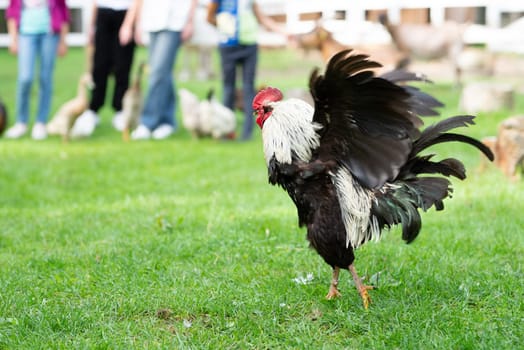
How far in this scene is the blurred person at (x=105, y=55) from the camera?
1171 centimetres

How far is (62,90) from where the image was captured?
1703 centimetres

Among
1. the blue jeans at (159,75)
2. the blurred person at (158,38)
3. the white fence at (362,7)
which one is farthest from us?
the white fence at (362,7)

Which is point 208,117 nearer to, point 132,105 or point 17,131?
point 132,105

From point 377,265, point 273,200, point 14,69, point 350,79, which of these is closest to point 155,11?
point 273,200

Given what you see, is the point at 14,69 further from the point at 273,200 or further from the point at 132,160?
the point at 273,200

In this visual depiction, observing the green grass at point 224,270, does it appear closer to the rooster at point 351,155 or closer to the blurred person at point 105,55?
the rooster at point 351,155

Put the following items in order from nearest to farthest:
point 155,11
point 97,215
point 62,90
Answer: point 97,215 → point 155,11 → point 62,90

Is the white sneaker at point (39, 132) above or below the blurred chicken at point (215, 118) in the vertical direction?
below

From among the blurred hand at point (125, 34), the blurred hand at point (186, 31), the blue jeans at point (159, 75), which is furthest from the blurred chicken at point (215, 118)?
the blurred hand at point (125, 34)

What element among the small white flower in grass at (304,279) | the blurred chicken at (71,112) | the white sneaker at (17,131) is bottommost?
the white sneaker at (17,131)

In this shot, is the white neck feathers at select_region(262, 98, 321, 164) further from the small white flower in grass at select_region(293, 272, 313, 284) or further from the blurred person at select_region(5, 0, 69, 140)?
the blurred person at select_region(5, 0, 69, 140)

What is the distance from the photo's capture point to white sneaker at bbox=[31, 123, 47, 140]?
11562mm

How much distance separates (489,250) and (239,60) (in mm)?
6148

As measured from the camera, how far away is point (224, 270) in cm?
545
